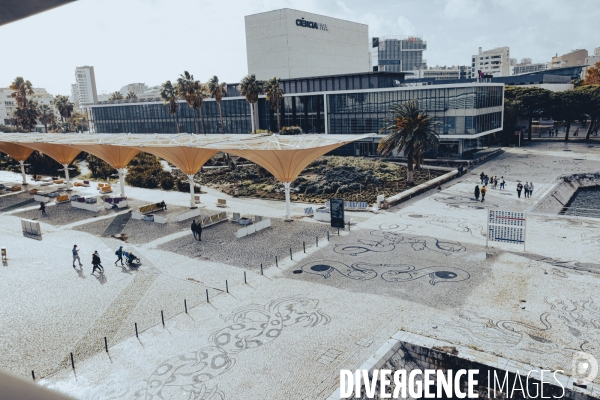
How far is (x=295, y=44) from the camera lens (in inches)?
3851

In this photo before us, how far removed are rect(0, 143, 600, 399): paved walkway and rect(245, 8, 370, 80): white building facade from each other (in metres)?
76.5

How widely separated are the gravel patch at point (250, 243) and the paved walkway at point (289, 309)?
0.53 m

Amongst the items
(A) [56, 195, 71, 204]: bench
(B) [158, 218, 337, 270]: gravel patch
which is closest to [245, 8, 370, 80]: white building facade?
(A) [56, 195, 71, 204]: bench

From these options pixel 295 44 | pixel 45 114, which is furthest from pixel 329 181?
pixel 45 114

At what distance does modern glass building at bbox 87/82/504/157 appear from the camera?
177ft

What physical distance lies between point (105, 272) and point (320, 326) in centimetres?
1351

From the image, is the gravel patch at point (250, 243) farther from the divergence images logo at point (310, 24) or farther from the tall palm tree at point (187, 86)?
the divergence images logo at point (310, 24)

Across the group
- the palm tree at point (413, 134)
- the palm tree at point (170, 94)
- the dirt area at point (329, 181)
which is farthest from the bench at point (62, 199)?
the palm tree at point (413, 134)

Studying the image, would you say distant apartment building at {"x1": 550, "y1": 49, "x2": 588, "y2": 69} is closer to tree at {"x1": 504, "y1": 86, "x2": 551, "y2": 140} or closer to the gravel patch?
tree at {"x1": 504, "y1": 86, "x2": 551, "y2": 140}

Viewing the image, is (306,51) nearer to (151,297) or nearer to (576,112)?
(576,112)

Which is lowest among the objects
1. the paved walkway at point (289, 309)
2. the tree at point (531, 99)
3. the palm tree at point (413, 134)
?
the paved walkway at point (289, 309)

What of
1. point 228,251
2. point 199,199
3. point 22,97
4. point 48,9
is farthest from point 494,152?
point 22,97

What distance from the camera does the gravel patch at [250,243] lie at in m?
25.3

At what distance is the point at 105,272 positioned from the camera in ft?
79.4
